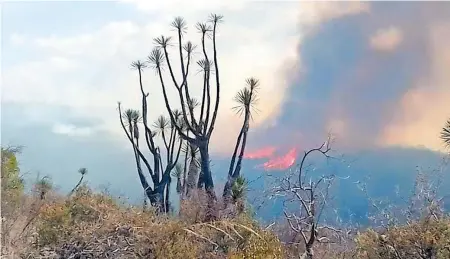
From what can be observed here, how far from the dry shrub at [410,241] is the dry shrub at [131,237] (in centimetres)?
136

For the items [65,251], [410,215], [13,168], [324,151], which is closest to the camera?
[410,215]

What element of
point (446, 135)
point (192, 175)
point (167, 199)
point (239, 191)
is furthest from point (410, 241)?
point (167, 199)

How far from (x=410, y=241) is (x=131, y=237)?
411cm

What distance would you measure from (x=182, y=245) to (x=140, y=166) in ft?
26.2

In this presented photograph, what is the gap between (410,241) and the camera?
8320 mm

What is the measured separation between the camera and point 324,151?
980cm

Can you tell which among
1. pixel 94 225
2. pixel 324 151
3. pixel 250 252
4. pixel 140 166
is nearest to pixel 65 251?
pixel 94 225

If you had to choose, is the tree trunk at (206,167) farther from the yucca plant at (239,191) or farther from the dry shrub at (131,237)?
the dry shrub at (131,237)

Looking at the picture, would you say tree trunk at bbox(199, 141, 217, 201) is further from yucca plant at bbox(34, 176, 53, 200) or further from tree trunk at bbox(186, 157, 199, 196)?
yucca plant at bbox(34, 176, 53, 200)

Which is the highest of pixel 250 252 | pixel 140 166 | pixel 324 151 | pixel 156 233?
pixel 140 166

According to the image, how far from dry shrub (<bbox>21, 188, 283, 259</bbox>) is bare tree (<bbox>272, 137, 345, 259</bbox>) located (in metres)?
0.65

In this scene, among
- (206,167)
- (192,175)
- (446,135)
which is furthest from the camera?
(192,175)

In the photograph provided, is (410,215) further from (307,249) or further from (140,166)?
(140,166)

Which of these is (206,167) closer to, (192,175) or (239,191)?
(192,175)
